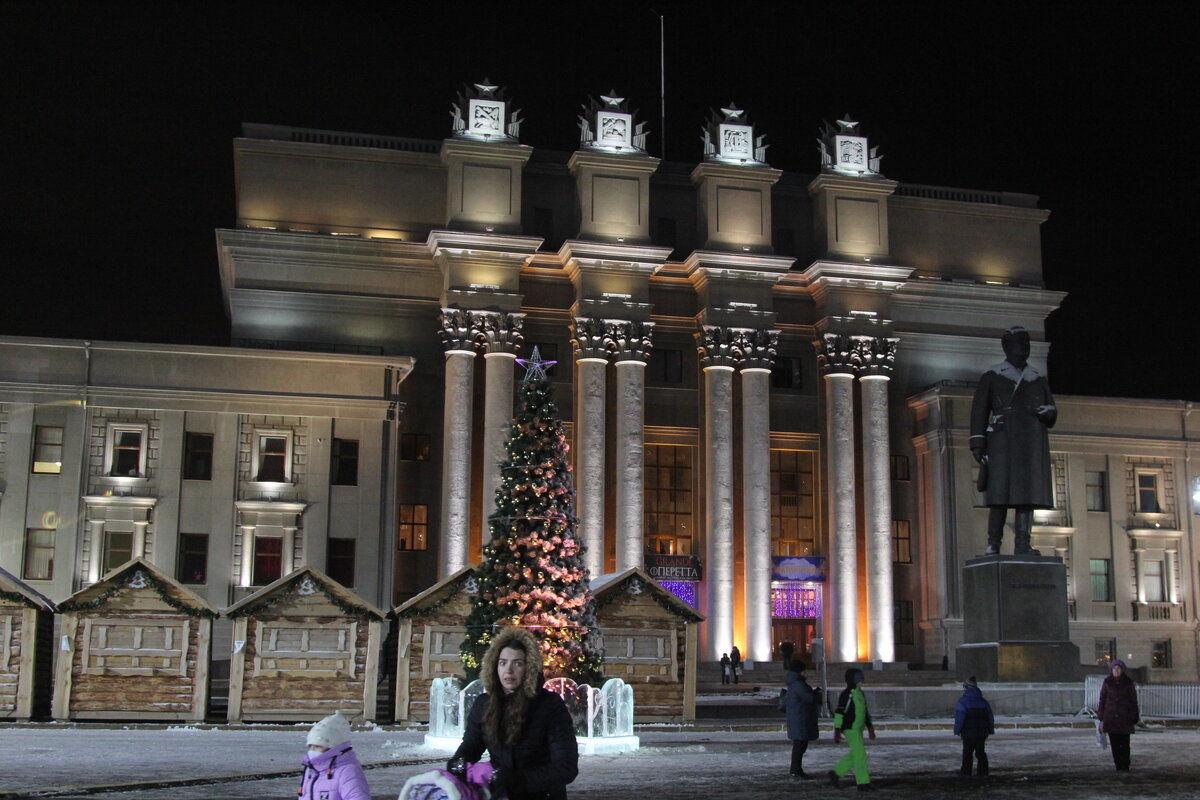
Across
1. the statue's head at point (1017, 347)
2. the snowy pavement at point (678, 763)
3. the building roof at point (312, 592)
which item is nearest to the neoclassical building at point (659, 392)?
the building roof at point (312, 592)

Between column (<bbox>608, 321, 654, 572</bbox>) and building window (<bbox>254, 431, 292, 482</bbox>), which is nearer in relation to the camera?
building window (<bbox>254, 431, 292, 482</bbox>)

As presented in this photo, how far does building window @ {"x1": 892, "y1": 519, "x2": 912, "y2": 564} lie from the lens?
184 feet

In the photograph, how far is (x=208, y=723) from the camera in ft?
99.2

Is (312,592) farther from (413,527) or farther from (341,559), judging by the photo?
(413,527)

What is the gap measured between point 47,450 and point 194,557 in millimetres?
5789

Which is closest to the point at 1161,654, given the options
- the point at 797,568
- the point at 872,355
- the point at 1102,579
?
the point at 1102,579

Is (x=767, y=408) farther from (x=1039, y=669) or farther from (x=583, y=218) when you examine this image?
(x=1039, y=669)

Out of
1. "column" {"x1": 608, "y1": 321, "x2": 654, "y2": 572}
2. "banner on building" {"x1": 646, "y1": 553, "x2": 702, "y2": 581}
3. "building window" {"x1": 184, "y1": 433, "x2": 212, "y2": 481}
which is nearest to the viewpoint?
"building window" {"x1": 184, "y1": 433, "x2": 212, "y2": 481}

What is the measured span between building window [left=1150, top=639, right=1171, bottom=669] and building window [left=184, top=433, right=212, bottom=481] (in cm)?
3608

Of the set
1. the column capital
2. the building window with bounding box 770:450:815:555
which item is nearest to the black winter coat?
the building window with bounding box 770:450:815:555

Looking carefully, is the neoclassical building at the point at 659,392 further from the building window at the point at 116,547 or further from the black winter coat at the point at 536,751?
the black winter coat at the point at 536,751

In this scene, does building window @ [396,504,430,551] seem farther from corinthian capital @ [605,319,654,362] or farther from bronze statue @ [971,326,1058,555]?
bronze statue @ [971,326,1058,555]

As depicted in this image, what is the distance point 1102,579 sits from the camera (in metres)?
55.1

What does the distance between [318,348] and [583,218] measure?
1107cm
